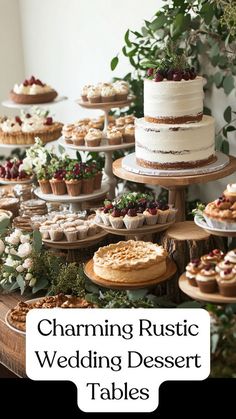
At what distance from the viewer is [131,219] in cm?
345

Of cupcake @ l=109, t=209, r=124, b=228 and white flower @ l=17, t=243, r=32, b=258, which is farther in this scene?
white flower @ l=17, t=243, r=32, b=258

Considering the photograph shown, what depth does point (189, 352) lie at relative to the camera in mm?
2756

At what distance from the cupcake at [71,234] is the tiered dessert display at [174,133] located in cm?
34

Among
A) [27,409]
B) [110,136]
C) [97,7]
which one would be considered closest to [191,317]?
[27,409]

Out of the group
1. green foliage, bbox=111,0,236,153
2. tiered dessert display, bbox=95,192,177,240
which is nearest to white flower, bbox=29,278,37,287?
tiered dessert display, bbox=95,192,177,240

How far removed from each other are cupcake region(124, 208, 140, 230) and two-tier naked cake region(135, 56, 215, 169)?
1.24 feet

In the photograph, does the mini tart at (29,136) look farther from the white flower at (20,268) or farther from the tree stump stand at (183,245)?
the tree stump stand at (183,245)

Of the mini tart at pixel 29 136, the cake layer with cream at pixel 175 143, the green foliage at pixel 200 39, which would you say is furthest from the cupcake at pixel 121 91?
the cake layer with cream at pixel 175 143

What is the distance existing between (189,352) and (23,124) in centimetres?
250

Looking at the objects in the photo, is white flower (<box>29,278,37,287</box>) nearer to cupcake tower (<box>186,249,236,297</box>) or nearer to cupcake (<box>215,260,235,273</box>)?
cupcake tower (<box>186,249,236,297</box>)

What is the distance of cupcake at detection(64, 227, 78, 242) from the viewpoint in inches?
146

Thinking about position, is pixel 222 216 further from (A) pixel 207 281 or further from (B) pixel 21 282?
(B) pixel 21 282

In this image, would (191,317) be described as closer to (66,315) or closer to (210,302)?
(210,302)

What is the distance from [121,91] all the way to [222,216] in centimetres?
154
